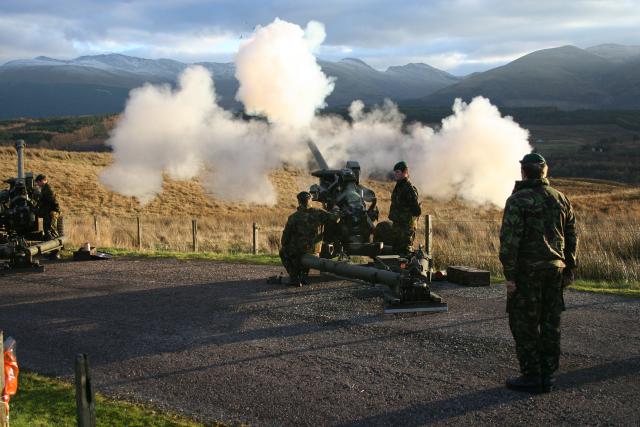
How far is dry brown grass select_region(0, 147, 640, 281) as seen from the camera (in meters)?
15.9

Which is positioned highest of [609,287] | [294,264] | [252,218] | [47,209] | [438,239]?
[47,209]

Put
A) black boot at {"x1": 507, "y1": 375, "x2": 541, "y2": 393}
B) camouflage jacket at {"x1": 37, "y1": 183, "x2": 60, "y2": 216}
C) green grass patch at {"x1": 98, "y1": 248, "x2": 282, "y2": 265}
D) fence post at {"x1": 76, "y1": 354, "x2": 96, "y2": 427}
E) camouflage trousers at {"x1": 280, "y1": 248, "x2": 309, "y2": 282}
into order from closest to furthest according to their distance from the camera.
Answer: fence post at {"x1": 76, "y1": 354, "x2": 96, "y2": 427} < black boot at {"x1": 507, "y1": 375, "x2": 541, "y2": 393} < camouflage trousers at {"x1": 280, "y1": 248, "x2": 309, "y2": 282} < green grass patch at {"x1": 98, "y1": 248, "x2": 282, "y2": 265} < camouflage jacket at {"x1": 37, "y1": 183, "x2": 60, "y2": 216}

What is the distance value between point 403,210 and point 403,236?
21.7 inches

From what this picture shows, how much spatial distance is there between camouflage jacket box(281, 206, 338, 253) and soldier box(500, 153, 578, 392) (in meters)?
6.40

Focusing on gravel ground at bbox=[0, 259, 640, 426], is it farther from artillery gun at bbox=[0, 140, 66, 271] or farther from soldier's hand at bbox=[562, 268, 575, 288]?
artillery gun at bbox=[0, 140, 66, 271]

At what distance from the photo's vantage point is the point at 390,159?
27.1m

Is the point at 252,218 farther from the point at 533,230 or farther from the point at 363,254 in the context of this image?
the point at 533,230

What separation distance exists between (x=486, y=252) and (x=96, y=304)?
937 cm

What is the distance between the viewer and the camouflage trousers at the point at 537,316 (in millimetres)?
7031

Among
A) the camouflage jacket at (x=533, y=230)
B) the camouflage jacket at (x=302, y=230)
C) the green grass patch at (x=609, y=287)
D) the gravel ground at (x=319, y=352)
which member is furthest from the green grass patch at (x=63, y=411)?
the green grass patch at (x=609, y=287)

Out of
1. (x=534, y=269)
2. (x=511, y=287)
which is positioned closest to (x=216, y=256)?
(x=511, y=287)

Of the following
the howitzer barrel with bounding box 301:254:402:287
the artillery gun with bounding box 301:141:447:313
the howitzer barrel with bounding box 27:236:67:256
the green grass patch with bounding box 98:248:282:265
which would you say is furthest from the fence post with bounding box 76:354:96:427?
the howitzer barrel with bounding box 27:236:67:256

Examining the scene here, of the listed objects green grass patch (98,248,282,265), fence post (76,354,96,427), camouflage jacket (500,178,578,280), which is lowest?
green grass patch (98,248,282,265)

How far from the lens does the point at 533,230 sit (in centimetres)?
708
